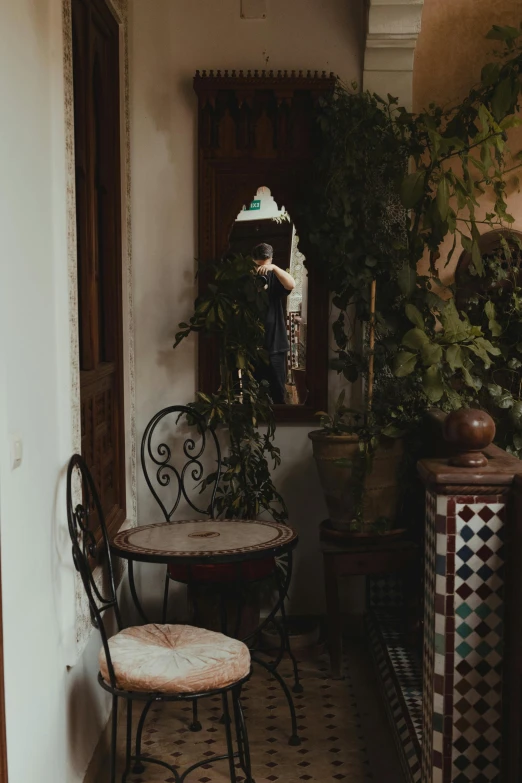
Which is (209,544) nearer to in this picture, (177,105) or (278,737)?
(278,737)

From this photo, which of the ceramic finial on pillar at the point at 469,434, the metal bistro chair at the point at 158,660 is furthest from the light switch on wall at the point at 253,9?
the ceramic finial on pillar at the point at 469,434

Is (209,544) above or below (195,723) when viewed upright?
above

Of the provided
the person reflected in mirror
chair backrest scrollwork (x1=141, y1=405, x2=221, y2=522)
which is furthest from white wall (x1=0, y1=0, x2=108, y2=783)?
the person reflected in mirror

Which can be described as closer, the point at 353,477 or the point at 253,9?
the point at 353,477

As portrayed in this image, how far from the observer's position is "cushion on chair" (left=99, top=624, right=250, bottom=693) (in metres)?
2.62

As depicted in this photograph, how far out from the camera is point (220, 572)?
367cm

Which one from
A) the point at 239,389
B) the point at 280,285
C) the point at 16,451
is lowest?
the point at 239,389

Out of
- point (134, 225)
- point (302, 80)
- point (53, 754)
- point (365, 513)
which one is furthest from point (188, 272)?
point (53, 754)

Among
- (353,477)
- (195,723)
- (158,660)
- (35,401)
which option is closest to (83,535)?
(158,660)

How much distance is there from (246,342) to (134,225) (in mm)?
853

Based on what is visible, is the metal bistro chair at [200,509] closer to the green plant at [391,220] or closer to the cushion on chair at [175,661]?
the cushion on chair at [175,661]

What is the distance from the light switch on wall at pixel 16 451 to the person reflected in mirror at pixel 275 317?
2397 mm

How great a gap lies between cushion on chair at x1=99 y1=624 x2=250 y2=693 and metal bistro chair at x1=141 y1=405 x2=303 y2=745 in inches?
18.2

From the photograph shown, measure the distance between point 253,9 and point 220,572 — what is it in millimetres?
2753
